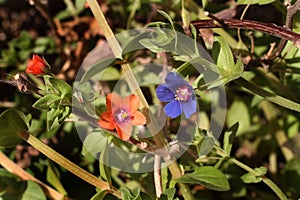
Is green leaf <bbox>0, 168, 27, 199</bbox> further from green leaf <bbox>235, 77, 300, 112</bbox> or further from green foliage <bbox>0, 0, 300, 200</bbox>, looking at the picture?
green leaf <bbox>235, 77, 300, 112</bbox>

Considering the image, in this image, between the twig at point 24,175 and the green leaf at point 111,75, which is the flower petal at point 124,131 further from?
the green leaf at point 111,75

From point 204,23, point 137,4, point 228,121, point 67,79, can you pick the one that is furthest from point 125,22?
point 204,23

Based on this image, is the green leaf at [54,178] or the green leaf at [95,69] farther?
the green leaf at [54,178]

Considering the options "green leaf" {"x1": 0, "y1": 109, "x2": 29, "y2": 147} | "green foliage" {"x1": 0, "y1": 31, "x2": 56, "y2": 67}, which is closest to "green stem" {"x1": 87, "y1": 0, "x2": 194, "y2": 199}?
"green leaf" {"x1": 0, "y1": 109, "x2": 29, "y2": 147}

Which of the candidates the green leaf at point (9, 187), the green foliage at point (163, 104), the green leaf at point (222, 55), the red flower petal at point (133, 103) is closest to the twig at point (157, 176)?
the green foliage at point (163, 104)

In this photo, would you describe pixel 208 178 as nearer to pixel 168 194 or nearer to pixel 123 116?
pixel 168 194

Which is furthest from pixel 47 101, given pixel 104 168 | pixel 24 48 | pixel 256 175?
pixel 24 48
